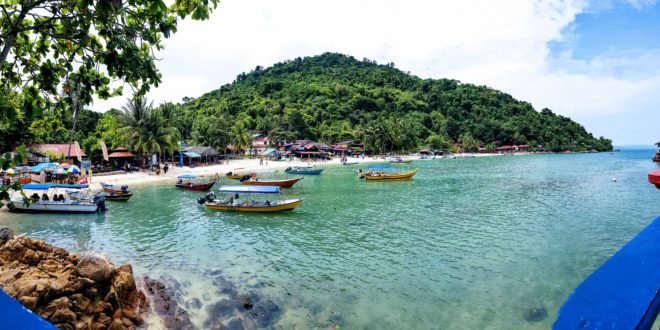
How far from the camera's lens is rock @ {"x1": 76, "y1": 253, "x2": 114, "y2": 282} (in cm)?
1027

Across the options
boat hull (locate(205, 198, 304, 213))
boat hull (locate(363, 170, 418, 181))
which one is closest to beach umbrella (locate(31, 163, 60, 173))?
boat hull (locate(205, 198, 304, 213))

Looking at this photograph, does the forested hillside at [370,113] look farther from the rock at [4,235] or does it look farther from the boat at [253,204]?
the rock at [4,235]

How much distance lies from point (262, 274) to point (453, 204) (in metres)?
→ 19.9

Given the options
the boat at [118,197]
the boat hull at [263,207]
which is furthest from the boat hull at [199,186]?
the boat hull at [263,207]

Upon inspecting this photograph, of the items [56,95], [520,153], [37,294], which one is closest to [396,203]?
[37,294]

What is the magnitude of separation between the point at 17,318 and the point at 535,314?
40.8 ft

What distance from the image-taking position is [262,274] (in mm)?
14188

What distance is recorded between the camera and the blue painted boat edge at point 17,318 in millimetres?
2223

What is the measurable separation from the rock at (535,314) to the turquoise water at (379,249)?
0.19 m

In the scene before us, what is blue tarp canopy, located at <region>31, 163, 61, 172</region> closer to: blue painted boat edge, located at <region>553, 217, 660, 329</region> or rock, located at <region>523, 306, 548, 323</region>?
rock, located at <region>523, 306, 548, 323</region>

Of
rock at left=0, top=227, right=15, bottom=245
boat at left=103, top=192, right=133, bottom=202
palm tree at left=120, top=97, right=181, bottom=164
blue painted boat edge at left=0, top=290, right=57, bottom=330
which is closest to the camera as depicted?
blue painted boat edge at left=0, top=290, right=57, bottom=330

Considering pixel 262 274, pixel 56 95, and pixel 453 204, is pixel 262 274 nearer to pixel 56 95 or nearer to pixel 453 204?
pixel 56 95

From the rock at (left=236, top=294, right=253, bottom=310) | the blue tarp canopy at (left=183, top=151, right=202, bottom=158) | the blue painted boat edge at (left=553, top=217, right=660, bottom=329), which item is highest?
the blue tarp canopy at (left=183, top=151, right=202, bottom=158)

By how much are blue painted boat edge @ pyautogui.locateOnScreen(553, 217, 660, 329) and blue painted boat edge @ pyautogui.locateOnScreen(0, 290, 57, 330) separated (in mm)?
2939
